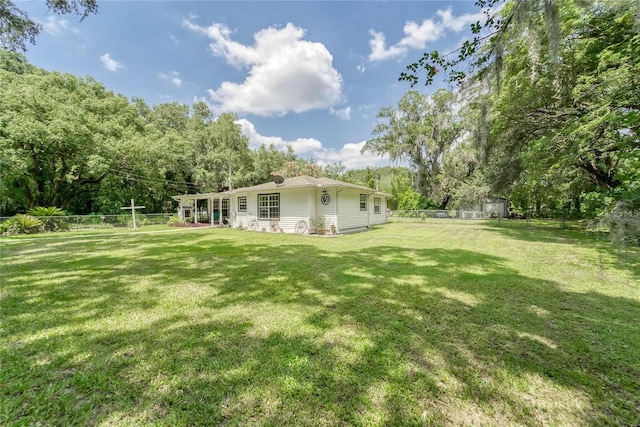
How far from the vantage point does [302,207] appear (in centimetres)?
1188

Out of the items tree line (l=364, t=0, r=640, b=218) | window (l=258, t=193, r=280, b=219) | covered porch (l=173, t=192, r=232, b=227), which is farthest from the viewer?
covered porch (l=173, t=192, r=232, b=227)

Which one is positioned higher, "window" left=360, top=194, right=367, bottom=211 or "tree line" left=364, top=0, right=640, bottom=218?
"tree line" left=364, top=0, right=640, bottom=218

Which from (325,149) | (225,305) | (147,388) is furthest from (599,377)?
(325,149)

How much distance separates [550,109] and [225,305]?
439 inches

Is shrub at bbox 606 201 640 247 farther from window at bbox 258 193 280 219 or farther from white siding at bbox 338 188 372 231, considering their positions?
window at bbox 258 193 280 219

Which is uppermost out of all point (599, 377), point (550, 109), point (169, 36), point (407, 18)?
point (169, 36)

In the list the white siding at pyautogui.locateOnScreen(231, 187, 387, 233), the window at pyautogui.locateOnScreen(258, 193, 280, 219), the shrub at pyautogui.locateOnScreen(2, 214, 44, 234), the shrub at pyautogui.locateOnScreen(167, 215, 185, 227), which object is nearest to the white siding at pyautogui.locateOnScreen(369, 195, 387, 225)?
the white siding at pyautogui.locateOnScreen(231, 187, 387, 233)

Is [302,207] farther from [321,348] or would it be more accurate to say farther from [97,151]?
[97,151]

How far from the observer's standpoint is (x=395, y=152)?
24281 mm

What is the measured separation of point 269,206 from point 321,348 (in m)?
11.0

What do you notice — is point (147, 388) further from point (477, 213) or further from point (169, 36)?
point (477, 213)

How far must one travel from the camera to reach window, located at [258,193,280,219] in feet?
41.6

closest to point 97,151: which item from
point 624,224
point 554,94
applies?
point 624,224

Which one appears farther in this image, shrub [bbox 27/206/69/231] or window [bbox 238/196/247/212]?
window [bbox 238/196/247/212]
